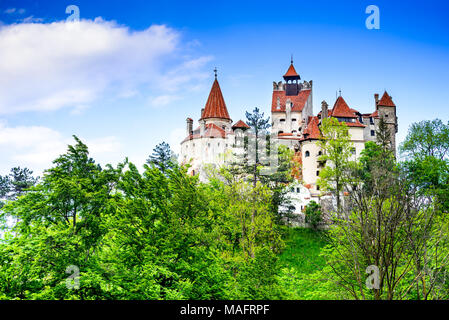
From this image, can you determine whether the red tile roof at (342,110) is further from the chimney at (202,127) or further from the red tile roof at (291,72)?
the chimney at (202,127)

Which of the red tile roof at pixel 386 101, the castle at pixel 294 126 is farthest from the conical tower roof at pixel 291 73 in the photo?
the red tile roof at pixel 386 101

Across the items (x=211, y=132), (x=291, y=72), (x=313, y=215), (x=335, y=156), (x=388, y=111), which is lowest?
(x=313, y=215)

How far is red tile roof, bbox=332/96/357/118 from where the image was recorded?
175 feet

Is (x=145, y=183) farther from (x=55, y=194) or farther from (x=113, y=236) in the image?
(x=55, y=194)

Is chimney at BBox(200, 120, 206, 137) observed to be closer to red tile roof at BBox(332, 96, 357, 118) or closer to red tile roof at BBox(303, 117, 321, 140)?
red tile roof at BBox(303, 117, 321, 140)

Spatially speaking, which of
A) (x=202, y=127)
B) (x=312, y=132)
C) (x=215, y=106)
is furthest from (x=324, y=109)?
(x=202, y=127)

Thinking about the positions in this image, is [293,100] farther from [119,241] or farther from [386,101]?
[119,241]

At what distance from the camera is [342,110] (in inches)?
2117

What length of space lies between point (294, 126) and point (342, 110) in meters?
11.7

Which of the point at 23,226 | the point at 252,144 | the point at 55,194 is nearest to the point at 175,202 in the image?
the point at 55,194

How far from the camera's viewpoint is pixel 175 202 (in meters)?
19.3

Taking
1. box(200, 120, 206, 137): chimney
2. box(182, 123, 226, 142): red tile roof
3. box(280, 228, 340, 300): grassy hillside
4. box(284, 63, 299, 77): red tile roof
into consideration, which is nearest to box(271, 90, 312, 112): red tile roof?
box(284, 63, 299, 77): red tile roof

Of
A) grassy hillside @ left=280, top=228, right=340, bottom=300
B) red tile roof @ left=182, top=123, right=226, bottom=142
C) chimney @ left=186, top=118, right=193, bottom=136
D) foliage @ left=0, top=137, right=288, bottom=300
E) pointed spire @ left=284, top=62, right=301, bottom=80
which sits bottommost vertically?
grassy hillside @ left=280, top=228, right=340, bottom=300
